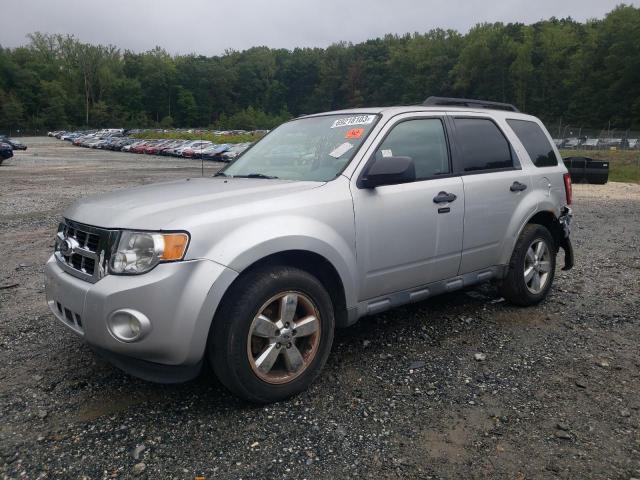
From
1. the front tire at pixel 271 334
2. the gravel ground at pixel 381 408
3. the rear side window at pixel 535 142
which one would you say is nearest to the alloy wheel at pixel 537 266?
the gravel ground at pixel 381 408

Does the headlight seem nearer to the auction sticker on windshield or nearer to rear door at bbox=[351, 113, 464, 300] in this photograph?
rear door at bbox=[351, 113, 464, 300]

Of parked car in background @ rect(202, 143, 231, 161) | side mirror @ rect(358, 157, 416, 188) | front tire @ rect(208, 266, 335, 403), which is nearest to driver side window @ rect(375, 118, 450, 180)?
side mirror @ rect(358, 157, 416, 188)

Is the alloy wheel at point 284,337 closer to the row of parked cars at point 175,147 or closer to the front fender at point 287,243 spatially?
the front fender at point 287,243

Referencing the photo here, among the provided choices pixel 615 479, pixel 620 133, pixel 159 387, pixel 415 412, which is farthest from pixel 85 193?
pixel 620 133

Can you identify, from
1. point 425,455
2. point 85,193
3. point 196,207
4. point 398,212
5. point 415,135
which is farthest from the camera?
point 85,193

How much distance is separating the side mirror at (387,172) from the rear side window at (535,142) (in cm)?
193

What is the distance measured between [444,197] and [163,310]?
88.0 inches

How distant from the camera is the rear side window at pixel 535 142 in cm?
496

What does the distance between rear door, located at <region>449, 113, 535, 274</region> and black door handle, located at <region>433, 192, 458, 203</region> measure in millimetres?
180

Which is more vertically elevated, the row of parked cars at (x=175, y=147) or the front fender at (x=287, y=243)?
the front fender at (x=287, y=243)

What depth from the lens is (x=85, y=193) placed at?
53.2ft

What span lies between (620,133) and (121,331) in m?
56.3

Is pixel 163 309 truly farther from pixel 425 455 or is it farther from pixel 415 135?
pixel 415 135

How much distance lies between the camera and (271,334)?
3.09 metres
